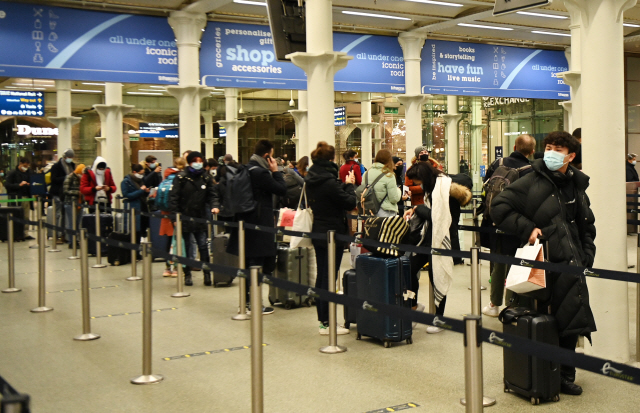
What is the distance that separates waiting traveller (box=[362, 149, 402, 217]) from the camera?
814 centimetres

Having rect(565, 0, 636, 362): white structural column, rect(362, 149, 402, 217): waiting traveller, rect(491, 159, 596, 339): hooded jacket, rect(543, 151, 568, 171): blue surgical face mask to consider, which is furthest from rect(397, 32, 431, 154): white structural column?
rect(543, 151, 568, 171): blue surgical face mask

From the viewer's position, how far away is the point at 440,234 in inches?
264

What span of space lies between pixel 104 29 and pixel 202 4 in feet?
6.18

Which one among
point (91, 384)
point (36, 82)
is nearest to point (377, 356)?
point (91, 384)

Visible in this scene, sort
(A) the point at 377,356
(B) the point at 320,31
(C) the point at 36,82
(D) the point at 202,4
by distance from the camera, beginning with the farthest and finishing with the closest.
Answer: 1. (C) the point at 36,82
2. (D) the point at 202,4
3. (B) the point at 320,31
4. (A) the point at 377,356

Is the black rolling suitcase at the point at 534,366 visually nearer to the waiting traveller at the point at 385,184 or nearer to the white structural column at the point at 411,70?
the waiting traveller at the point at 385,184

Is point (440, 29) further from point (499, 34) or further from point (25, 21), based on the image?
point (25, 21)

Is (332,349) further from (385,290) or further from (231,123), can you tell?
(231,123)

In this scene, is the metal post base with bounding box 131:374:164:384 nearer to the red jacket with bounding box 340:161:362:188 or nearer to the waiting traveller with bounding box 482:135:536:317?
the waiting traveller with bounding box 482:135:536:317

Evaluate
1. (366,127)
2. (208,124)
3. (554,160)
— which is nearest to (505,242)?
(554,160)

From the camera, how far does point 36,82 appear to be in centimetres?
2667

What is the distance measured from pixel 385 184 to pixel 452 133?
14.5 metres

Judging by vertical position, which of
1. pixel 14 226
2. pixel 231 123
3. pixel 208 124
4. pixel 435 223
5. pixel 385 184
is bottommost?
pixel 14 226

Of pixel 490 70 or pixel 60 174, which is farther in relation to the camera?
pixel 490 70
